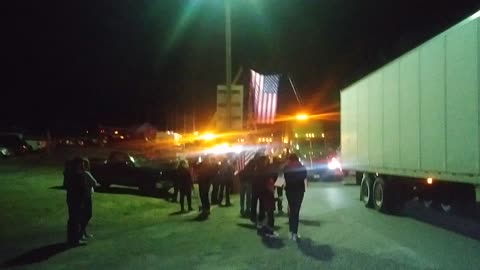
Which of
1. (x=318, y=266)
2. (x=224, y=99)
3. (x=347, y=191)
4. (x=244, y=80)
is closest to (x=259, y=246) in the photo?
(x=318, y=266)

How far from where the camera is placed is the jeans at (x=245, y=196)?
19.1 metres

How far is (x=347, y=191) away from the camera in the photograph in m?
29.7

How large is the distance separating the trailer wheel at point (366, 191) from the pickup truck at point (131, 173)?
23.5 feet

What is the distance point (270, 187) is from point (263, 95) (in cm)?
1812

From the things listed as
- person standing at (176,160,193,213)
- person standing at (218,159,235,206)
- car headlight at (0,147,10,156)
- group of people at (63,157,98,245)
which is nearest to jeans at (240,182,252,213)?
person standing at (176,160,193,213)

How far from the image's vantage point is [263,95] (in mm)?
34125

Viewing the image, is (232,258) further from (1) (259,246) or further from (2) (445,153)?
(2) (445,153)

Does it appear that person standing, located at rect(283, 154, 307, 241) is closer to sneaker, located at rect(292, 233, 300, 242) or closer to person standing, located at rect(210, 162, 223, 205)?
sneaker, located at rect(292, 233, 300, 242)

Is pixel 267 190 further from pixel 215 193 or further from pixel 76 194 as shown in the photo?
pixel 215 193

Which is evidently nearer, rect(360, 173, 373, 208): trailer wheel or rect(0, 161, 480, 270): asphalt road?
rect(0, 161, 480, 270): asphalt road

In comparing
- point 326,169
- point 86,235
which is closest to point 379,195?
point 86,235

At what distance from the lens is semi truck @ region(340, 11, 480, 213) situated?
13914 millimetres

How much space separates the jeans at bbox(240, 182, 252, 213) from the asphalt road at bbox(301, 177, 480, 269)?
1545 millimetres

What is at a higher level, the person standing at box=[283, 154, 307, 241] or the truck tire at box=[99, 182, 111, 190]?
the person standing at box=[283, 154, 307, 241]
